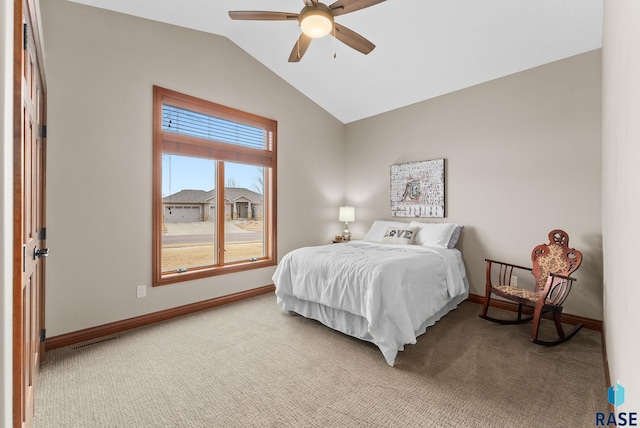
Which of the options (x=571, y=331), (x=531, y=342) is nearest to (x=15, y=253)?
(x=531, y=342)

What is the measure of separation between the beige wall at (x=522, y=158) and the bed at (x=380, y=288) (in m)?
0.50

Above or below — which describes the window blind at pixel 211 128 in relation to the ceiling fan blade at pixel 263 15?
below

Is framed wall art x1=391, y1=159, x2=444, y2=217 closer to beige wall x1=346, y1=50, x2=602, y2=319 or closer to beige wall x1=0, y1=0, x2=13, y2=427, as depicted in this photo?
beige wall x1=346, y1=50, x2=602, y2=319

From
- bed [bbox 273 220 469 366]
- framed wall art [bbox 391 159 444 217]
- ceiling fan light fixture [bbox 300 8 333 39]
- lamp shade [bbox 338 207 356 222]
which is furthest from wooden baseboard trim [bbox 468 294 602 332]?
ceiling fan light fixture [bbox 300 8 333 39]

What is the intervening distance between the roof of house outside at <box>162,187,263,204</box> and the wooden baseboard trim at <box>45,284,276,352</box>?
1.21 meters

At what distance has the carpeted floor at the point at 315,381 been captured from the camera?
1724mm

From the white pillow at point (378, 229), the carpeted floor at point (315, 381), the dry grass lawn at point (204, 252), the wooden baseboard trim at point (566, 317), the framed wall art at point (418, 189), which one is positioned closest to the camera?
the carpeted floor at point (315, 381)

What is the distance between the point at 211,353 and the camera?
2.47 meters

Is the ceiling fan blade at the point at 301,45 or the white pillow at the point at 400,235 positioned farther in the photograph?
the white pillow at the point at 400,235

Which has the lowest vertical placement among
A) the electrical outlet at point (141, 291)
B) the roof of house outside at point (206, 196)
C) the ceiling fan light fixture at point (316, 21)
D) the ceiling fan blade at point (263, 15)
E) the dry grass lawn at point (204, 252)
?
the electrical outlet at point (141, 291)

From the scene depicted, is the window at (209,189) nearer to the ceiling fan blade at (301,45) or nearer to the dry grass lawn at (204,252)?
the dry grass lawn at (204,252)

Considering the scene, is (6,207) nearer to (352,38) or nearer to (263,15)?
(263,15)

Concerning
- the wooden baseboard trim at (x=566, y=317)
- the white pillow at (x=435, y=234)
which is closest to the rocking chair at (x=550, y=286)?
the wooden baseboard trim at (x=566, y=317)

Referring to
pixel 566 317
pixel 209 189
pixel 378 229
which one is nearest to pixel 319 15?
pixel 209 189
